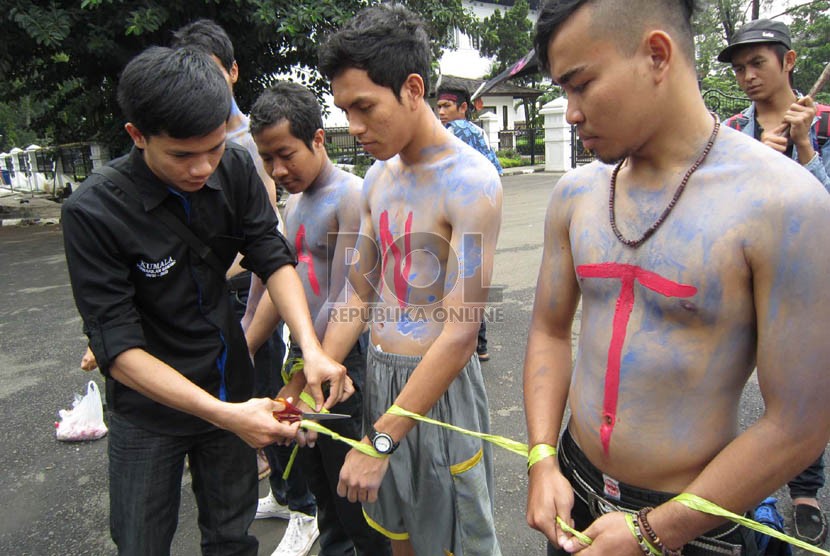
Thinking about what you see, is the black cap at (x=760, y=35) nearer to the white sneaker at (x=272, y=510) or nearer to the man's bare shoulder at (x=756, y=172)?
the man's bare shoulder at (x=756, y=172)

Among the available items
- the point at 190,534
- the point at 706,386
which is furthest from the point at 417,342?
the point at 190,534

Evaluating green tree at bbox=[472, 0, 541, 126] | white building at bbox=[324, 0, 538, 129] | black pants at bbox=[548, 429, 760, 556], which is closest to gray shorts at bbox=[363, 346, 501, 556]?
black pants at bbox=[548, 429, 760, 556]

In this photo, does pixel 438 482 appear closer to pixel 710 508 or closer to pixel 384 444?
pixel 384 444

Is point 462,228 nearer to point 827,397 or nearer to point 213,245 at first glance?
point 213,245

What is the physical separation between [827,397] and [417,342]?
1182 mm

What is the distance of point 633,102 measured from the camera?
1.26 metres

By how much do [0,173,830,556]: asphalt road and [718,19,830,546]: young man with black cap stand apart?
0.19 metres

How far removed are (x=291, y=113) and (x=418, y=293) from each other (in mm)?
1051

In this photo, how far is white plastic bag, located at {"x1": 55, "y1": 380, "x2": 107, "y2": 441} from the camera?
3.89 m

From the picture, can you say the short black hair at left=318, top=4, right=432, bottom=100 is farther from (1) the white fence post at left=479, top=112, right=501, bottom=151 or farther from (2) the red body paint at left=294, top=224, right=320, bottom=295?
(1) the white fence post at left=479, top=112, right=501, bottom=151

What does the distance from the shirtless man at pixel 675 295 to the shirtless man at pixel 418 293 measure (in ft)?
1.41

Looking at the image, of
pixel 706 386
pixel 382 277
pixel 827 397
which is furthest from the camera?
pixel 382 277

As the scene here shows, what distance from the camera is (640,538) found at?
4.17 ft

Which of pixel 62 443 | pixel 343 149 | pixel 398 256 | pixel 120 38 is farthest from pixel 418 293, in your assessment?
pixel 343 149
